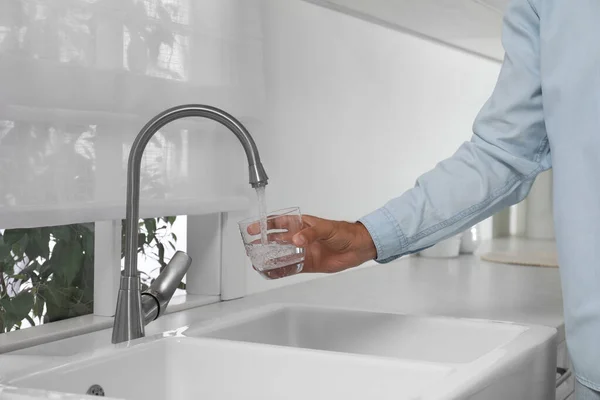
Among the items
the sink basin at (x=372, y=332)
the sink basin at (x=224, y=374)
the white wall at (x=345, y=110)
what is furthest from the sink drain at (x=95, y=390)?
the white wall at (x=345, y=110)

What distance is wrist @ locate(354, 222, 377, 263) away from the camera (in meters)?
1.42

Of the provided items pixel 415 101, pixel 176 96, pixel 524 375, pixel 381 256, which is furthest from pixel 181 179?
pixel 415 101

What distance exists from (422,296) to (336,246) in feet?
1.87

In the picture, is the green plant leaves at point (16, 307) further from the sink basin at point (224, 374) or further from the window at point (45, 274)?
the sink basin at point (224, 374)

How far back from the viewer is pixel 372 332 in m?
1.54

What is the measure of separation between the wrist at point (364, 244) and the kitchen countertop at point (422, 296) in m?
0.22

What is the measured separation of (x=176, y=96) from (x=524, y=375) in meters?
0.77

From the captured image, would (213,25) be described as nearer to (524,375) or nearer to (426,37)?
(524,375)

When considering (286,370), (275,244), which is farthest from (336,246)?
(286,370)

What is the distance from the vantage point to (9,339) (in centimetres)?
132

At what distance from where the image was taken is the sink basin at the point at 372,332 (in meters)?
1.42

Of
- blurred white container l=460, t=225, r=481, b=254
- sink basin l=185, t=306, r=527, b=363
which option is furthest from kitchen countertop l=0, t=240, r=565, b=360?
blurred white container l=460, t=225, r=481, b=254

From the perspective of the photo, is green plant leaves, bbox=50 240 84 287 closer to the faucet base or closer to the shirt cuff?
the faucet base

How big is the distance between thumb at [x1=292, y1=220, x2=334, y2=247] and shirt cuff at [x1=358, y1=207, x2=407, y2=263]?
10 cm
